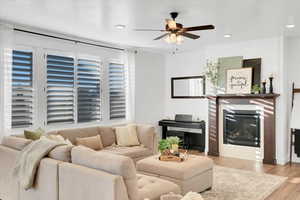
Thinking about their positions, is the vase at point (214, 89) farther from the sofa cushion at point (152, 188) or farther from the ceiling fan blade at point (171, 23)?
the sofa cushion at point (152, 188)

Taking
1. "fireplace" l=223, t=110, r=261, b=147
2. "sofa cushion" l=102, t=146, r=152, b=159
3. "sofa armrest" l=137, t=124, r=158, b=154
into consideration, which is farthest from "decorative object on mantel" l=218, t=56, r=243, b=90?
"sofa cushion" l=102, t=146, r=152, b=159

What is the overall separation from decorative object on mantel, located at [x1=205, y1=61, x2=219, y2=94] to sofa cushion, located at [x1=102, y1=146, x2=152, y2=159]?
2335 millimetres

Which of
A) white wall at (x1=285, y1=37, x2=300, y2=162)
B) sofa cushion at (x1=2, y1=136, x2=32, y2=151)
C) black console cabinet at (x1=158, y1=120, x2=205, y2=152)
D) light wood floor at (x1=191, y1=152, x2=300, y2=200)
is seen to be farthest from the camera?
black console cabinet at (x1=158, y1=120, x2=205, y2=152)

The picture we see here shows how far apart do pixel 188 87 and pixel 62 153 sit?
16.1ft

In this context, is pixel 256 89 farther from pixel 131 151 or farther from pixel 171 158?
pixel 131 151

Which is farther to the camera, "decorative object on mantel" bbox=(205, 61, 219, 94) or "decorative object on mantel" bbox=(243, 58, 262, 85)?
"decorative object on mantel" bbox=(205, 61, 219, 94)

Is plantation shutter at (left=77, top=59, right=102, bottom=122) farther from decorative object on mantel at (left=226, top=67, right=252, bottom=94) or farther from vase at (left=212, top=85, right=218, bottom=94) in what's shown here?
decorative object on mantel at (left=226, top=67, right=252, bottom=94)

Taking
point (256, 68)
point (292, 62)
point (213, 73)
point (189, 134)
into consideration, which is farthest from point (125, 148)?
point (292, 62)

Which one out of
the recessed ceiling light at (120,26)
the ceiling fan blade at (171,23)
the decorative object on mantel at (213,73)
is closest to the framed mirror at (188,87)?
the decorative object on mantel at (213,73)

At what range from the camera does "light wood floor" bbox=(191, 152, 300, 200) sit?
147 inches

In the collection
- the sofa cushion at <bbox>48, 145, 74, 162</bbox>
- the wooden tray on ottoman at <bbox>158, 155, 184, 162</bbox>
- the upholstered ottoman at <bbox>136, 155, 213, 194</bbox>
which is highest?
the sofa cushion at <bbox>48, 145, 74, 162</bbox>

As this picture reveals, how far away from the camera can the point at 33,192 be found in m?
2.87

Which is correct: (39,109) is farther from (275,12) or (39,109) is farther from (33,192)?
(275,12)

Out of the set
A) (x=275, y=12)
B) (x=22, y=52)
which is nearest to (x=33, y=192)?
(x=22, y=52)
